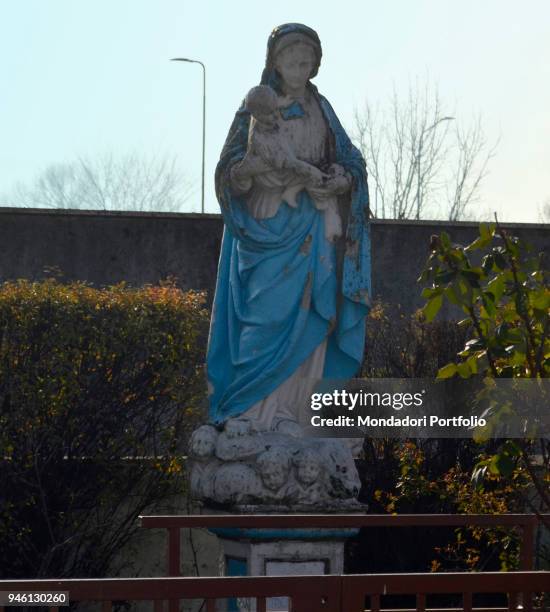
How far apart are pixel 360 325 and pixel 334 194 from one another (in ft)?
2.60

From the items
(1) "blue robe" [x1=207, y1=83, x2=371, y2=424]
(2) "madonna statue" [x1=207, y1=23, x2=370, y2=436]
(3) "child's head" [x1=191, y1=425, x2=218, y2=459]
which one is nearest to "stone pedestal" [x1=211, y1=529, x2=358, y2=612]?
(3) "child's head" [x1=191, y1=425, x2=218, y2=459]

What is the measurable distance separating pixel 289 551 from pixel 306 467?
465 millimetres

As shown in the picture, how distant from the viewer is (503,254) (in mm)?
5156

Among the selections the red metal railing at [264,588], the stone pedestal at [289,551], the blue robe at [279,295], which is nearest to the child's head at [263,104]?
the blue robe at [279,295]

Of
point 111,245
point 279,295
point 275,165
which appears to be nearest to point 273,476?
point 279,295

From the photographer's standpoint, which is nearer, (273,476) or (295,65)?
(273,476)

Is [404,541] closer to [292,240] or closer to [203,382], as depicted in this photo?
[203,382]

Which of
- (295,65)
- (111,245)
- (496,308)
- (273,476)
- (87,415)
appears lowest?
(273,476)

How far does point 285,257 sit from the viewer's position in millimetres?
Answer: 8422

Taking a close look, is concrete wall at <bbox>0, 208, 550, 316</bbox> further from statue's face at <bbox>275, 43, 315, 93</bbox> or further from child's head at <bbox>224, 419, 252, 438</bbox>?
child's head at <bbox>224, 419, 252, 438</bbox>

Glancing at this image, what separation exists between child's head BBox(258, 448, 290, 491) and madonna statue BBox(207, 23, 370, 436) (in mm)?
346

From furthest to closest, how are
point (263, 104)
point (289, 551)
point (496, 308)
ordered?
1. point (263, 104)
2. point (289, 551)
3. point (496, 308)

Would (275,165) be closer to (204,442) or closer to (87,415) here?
(204,442)

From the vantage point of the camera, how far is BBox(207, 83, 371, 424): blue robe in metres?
8.33
